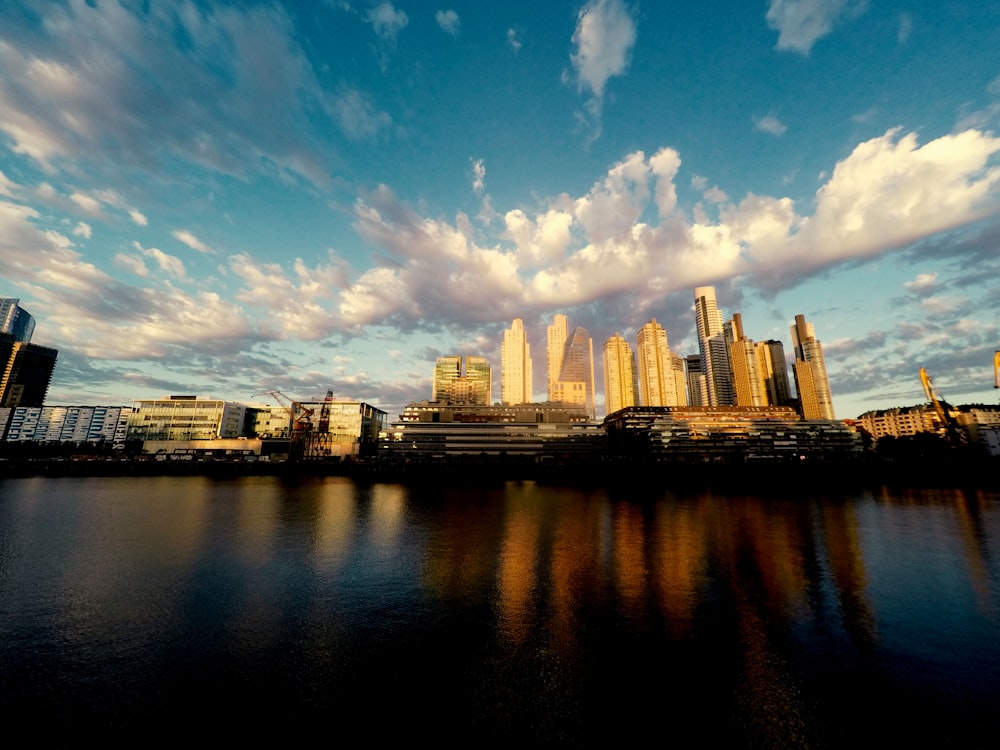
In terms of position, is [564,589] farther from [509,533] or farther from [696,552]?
[509,533]

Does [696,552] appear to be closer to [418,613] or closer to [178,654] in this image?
[418,613]

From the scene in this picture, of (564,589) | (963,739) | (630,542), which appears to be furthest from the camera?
(630,542)

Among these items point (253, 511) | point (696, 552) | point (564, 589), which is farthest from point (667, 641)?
point (253, 511)

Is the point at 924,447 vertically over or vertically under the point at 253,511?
over

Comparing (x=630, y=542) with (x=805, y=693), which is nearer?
(x=805, y=693)

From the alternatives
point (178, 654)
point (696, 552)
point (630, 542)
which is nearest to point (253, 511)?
point (178, 654)

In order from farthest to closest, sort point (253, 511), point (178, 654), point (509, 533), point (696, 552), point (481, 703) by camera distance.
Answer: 1. point (253, 511)
2. point (509, 533)
3. point (696, 552)
4. point (178, 654)
5. point (481, 703)
